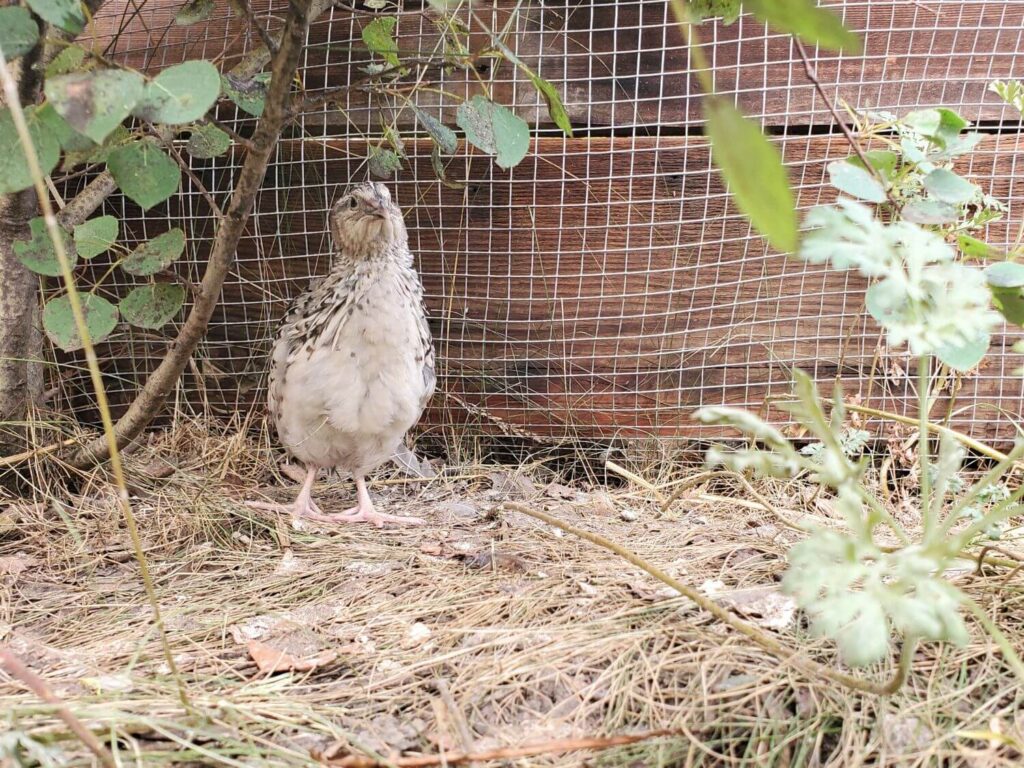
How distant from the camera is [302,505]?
3562mm

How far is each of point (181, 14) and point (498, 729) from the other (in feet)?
8.02

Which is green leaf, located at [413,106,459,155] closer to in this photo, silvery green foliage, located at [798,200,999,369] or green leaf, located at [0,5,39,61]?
green leaf, located at [0,5,39,61]

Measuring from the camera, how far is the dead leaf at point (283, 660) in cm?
195

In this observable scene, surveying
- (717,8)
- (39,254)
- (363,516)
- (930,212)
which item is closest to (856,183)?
(930,212)

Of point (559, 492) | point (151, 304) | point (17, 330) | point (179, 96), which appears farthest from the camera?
point (559, 492)

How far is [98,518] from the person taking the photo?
302 cm

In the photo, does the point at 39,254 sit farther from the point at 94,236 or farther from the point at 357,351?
the point at 357,351

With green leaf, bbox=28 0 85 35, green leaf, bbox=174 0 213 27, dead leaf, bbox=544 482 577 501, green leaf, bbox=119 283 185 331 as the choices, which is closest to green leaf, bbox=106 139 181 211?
green leaf, bbox=28 0 85 35

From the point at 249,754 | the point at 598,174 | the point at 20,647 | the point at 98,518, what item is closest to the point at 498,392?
the point at 598,174

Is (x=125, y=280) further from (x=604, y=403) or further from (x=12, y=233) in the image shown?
(x=604, y=403)

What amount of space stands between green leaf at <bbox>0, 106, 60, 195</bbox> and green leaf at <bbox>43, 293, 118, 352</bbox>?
76 centimetres

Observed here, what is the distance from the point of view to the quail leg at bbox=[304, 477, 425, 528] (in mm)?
3421

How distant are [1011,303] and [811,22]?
1208 mm

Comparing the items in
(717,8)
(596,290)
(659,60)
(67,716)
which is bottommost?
(67,716)
